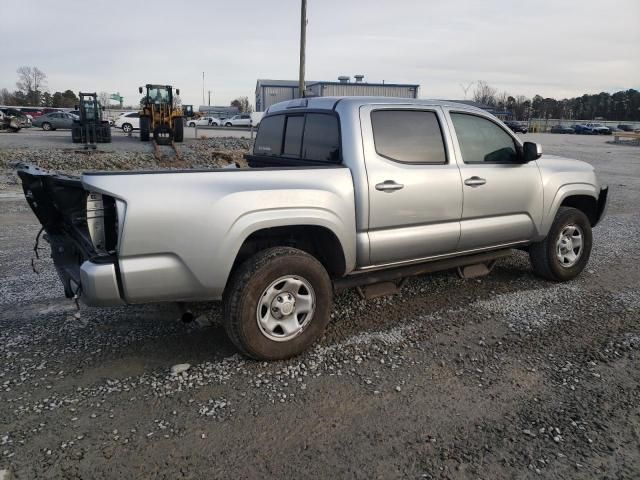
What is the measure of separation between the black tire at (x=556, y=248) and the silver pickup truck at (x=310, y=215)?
0.02m

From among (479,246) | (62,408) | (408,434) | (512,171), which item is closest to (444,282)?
(479,246)

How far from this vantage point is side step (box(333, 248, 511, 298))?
4.20 metres

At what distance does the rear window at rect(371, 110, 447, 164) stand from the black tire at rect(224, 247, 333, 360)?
3.76 ft

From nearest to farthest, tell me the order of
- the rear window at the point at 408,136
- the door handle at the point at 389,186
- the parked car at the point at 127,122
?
the door handle at the point at 389,186 → the rear window at the point at 408,136 → the parked car at the point at 127,122

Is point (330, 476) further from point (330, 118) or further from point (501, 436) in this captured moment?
point (330, 118)

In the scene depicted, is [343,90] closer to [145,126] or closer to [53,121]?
[145,126]

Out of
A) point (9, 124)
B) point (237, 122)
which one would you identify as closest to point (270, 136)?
point (9, 124)

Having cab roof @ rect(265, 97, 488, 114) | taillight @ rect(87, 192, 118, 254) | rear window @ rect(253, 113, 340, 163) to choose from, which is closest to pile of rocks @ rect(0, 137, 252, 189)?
rear window @ rect(253, 113, 340, 163)

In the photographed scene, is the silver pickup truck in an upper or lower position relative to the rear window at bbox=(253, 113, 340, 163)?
lower

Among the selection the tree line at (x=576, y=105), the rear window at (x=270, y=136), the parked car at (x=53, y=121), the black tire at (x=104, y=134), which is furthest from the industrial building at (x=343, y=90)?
the tree line at (x=576, y=105)

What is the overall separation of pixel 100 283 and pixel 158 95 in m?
24.8

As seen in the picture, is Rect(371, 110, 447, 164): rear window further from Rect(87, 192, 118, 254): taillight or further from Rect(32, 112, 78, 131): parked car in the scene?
Rect(32, 112, 78, 131): parked car

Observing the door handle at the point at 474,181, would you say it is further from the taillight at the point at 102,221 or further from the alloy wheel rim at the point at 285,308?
the taillight at the point at 102,221

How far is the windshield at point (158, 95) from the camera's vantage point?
83.7 ft
